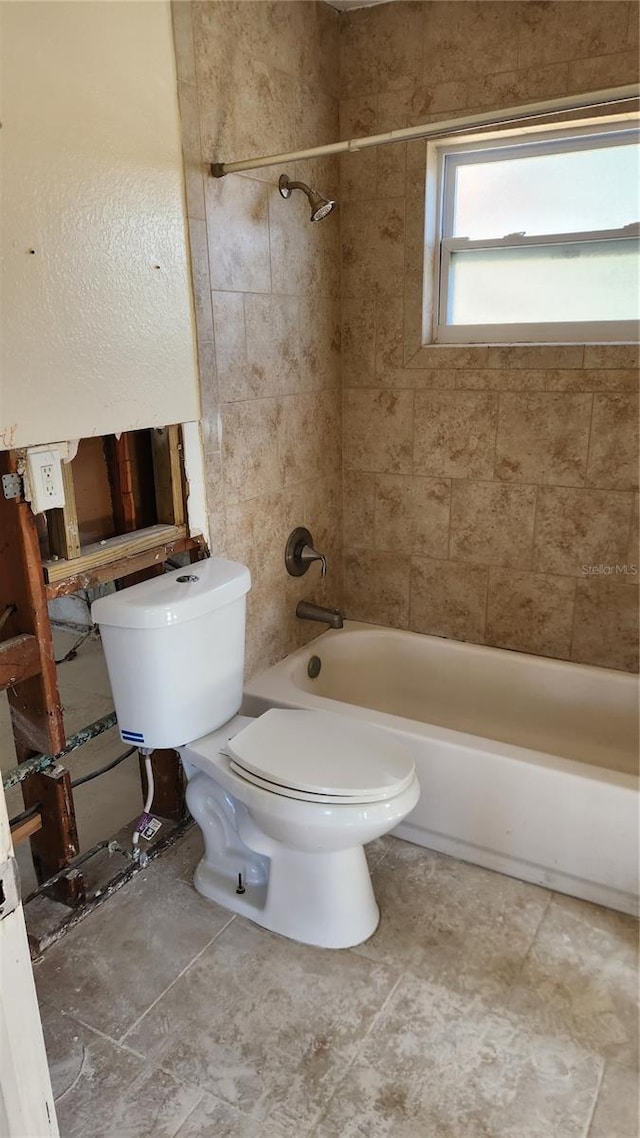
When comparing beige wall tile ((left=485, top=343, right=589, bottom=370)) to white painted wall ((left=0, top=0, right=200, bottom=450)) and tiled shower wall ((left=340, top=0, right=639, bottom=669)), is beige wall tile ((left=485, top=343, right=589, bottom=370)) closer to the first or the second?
tiled shower wall ((left=340, top=0, right=639, bottom=669))

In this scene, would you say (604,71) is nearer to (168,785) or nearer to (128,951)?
(168,785)

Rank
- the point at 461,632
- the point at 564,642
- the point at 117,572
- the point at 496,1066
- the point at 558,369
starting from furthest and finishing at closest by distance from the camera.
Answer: the point at 461,632
the point at 564,642
the point at 558,369
the point at 117,572
the point at 496,1066

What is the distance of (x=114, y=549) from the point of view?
1830mm

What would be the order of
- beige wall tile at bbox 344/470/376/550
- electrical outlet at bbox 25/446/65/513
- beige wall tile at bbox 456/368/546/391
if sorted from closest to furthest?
electrical outlet at bbox 25/446/65/513 < beige wall tile at bbox 456/368/546/391 < beige wall tile at bbox 344/470/376/550

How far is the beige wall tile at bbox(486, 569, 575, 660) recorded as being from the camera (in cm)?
247

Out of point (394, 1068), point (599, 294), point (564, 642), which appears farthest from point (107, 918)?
point (599, 294)

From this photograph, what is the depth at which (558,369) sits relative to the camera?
7.50 feet

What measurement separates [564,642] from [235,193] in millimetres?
1731

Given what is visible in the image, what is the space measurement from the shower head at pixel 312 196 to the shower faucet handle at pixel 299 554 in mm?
995

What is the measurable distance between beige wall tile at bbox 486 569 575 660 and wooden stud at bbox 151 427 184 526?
1147 millimetres

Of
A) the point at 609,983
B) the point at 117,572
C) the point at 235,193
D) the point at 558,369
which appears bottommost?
the point at 609,983

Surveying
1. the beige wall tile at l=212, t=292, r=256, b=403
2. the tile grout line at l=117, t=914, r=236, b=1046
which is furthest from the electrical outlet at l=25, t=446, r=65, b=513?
the tile grout line at l=117, t=914, r=236, b=1046

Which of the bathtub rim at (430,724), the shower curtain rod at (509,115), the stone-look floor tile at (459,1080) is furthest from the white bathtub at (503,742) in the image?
the shower curtain rod at (509,115)

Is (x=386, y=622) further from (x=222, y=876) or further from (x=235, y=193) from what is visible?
(x=235, y=193)
